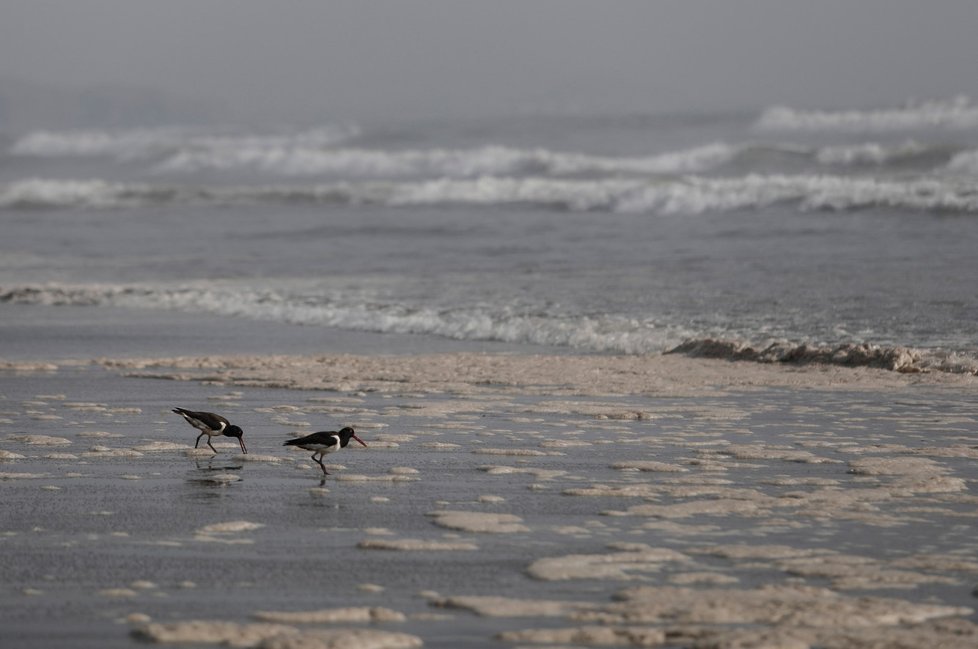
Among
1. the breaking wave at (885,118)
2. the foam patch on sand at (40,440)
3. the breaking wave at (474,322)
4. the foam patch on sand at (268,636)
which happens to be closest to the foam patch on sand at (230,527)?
the foam patch on sand at (268,636)

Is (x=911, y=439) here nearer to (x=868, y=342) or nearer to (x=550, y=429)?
(x=550, y=429)

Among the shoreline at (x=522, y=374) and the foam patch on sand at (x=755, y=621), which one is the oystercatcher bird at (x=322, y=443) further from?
the shoreline at (x=522, y=374)

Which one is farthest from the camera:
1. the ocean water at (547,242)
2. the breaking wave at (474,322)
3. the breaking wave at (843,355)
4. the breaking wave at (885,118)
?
the breaking wave at (885,118)

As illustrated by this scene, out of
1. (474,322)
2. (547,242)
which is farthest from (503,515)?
(547,242)

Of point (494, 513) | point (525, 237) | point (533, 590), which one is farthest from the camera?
point (525, 237)

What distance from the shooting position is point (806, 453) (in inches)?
340

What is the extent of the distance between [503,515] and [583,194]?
3368 cm

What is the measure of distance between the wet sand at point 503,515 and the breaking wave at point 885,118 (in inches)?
1876

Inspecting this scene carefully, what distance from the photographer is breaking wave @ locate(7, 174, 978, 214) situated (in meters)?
31.1

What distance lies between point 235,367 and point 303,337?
2.88 m

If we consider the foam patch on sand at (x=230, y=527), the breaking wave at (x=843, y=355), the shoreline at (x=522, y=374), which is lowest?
the foam patch on sand at (x=230, y=527)

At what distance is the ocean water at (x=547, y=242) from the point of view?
15680mm

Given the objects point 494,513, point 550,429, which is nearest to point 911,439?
point 550,429

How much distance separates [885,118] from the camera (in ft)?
193
